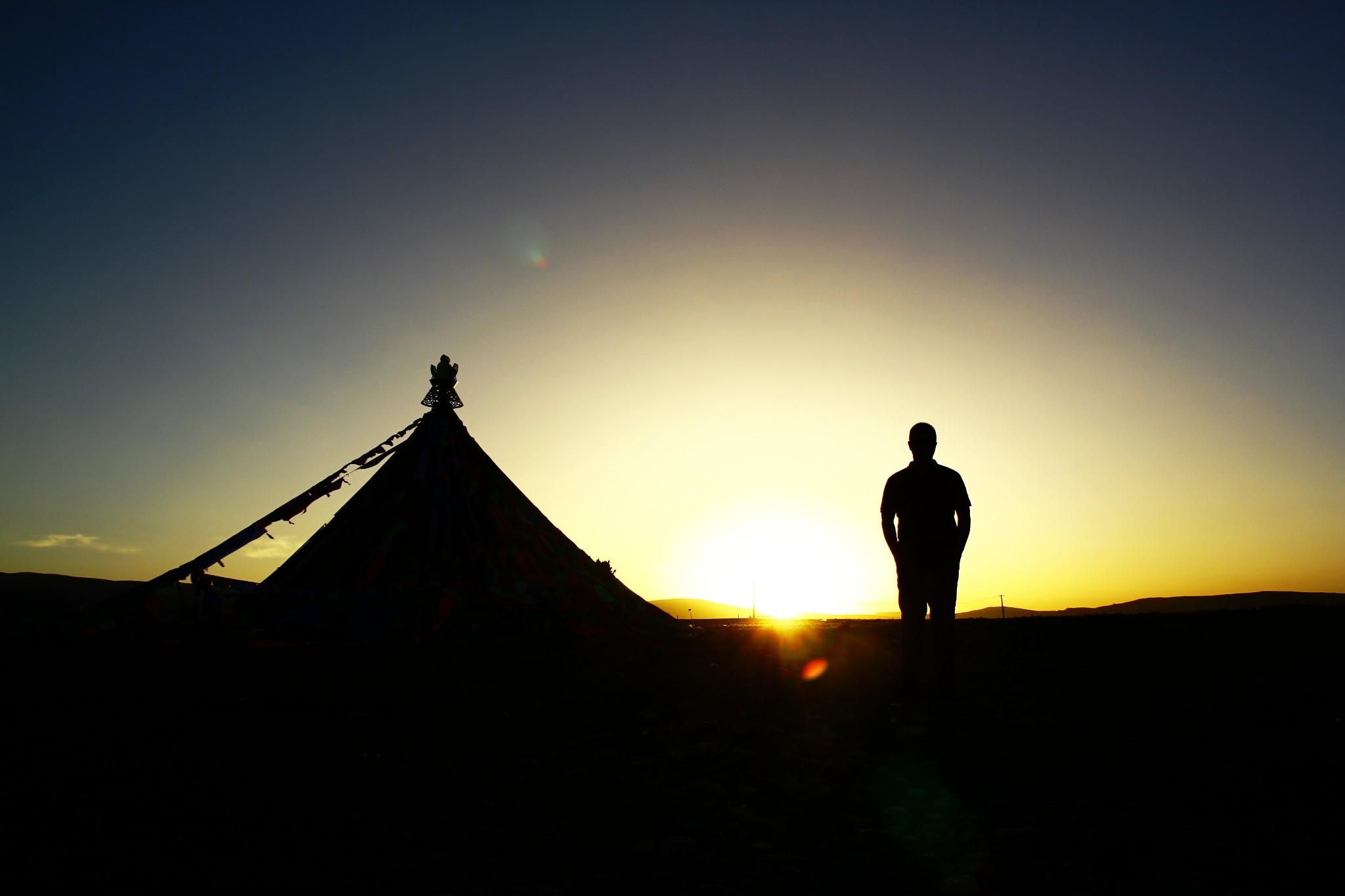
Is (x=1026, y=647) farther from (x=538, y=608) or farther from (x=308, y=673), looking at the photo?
(x=308, y=673)

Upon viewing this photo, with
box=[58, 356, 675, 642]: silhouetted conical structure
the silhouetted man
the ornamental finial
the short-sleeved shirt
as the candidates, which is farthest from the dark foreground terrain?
the ornamental finial

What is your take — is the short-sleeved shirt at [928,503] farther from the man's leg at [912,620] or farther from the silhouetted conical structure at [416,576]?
the silhouetted conical structure at [416,576]

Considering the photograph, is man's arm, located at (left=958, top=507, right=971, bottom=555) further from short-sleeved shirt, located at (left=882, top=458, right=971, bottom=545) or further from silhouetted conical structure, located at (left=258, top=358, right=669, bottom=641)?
silhouetted conical structure, located at (left=258, top=358, right=669, bottom=641)

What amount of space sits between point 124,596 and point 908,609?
9.41m

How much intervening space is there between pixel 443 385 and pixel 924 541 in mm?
8591

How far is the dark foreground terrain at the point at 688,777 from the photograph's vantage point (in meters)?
3.08

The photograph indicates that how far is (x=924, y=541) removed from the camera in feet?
21.6

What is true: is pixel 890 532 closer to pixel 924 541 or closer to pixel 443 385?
pixel 924 541

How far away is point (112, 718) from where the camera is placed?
17.8 feet

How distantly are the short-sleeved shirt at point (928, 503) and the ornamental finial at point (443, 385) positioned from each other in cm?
812

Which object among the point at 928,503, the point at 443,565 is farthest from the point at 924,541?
the point at 443,565

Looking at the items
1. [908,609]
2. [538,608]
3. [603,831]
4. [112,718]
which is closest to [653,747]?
[603,831]

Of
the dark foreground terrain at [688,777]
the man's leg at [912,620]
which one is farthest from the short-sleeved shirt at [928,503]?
the dark foreground terrain at [688,777]

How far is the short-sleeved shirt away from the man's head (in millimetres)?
59
